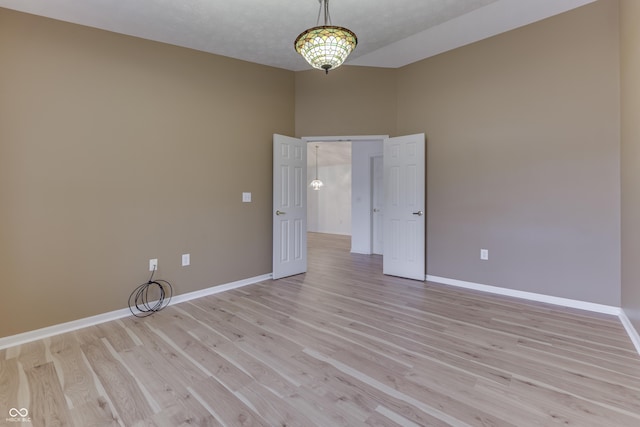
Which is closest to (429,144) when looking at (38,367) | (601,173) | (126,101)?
(601,173)

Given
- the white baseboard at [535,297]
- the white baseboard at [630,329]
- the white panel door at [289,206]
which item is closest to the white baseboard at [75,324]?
the white panel door at [289,206]

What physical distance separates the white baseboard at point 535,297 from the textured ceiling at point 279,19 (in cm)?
291

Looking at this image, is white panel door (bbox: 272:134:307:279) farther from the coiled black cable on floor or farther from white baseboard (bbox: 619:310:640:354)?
white baseboard (bbox: 619:310:640:354)

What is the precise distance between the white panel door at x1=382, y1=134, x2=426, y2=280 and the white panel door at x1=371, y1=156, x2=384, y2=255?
Result: 6.27 feet

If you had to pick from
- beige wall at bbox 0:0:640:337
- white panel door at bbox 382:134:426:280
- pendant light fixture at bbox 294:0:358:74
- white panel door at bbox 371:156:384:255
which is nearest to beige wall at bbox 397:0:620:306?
beige wall at bbox 0:0:640:337

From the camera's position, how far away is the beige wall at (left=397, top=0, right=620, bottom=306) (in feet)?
9.32

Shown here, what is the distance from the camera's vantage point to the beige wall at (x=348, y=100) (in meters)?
4.30

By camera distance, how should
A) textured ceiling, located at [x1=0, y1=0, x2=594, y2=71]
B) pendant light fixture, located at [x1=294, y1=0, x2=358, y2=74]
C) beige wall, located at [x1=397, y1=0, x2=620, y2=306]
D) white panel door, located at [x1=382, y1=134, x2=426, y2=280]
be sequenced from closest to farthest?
pendant light fixture, located at [x1=294, y1=0, x2=358, y2=74], textured ceiling, located at [x1=0, y1=0, x2=594, y2=71], beige wall, located at [x1=397, y1=0, x2=620, y2=306], white panel door, located at [x1=382, y1=134, x2=426, y2=280]

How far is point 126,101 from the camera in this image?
9.59 feet

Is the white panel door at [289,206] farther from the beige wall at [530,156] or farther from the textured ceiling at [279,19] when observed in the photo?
the beige wall at [530,156]

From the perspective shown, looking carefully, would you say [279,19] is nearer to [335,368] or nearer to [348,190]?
[335,368]

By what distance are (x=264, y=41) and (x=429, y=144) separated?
2415mm

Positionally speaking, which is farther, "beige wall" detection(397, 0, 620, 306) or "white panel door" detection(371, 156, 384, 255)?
"white panel door" detection(371, 156, 384, 255)

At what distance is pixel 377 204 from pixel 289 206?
271 centimetres
